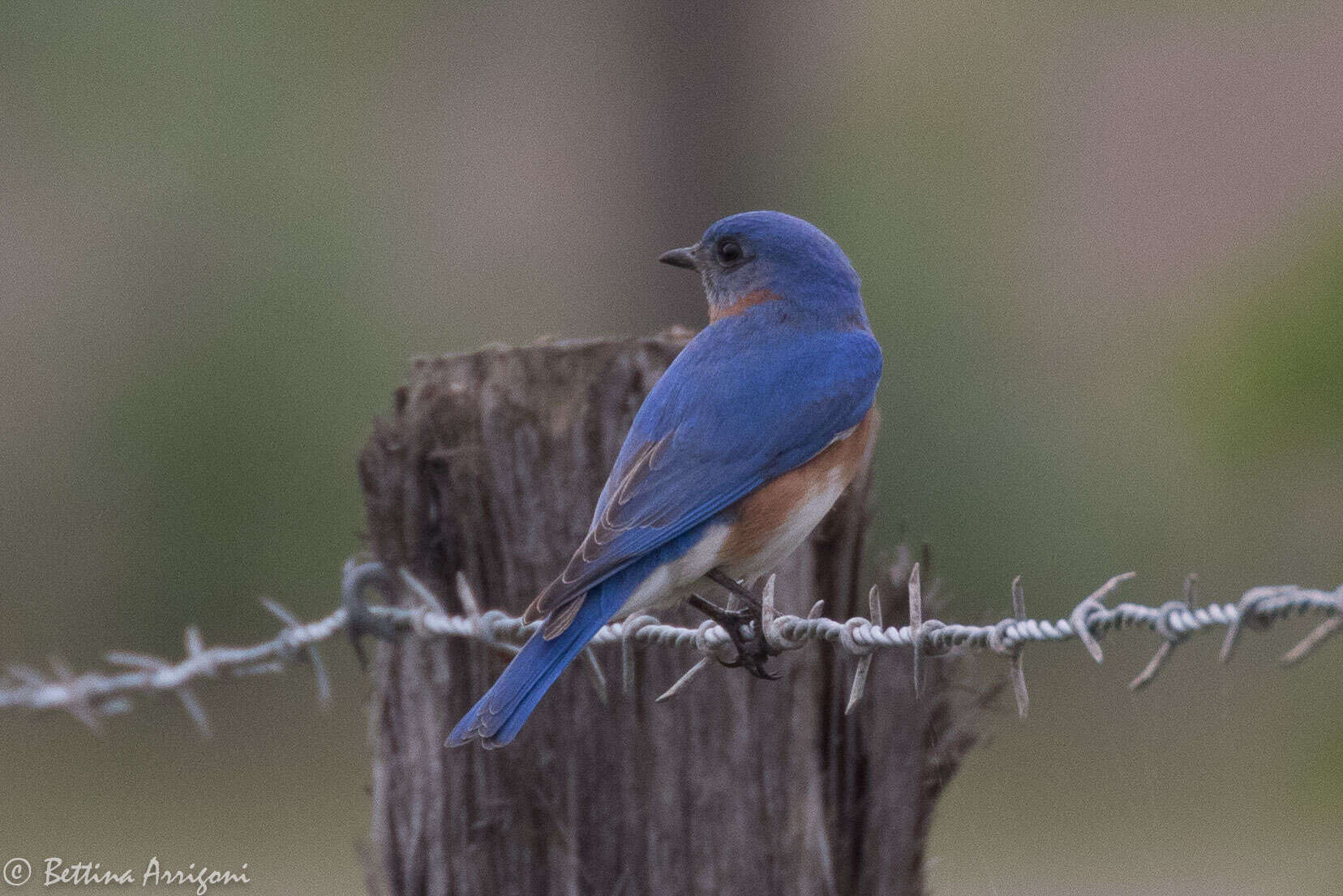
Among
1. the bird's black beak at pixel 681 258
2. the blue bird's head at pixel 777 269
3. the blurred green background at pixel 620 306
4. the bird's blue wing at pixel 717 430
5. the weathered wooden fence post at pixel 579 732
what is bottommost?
the weathered wooden fence post at pixel 579 732

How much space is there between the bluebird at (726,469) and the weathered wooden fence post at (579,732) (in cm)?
12

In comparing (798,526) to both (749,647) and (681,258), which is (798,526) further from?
(681,258)

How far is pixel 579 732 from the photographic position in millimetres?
3396

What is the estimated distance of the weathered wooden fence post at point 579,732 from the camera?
3293mm

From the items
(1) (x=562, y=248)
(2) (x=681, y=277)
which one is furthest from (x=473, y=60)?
(2) (x=681, y=277)

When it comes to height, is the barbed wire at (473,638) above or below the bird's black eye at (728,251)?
below

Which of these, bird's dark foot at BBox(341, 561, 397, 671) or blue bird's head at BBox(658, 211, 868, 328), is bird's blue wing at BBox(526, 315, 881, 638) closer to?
blue bird's head at BBox(658, 211, 868, 328)

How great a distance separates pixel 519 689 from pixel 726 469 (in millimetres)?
1029

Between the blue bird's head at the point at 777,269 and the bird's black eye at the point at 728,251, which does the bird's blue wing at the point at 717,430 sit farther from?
the bird's black eye at the point at 728,251

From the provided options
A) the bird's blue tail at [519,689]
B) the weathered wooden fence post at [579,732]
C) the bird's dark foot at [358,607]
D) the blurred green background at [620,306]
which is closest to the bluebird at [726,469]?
the bird's blue tail at [519,689]

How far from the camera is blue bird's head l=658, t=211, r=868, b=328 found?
15.4 ft

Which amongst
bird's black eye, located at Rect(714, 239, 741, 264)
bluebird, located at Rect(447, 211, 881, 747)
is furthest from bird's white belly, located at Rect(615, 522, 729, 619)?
bird's black eye, located at Rect(714, 239, 741, 264)

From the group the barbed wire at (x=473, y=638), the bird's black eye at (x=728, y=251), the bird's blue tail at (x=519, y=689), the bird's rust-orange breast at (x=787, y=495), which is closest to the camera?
the barbed wire at (x=473, y=638)

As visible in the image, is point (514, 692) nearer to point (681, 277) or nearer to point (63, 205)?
point (681, 277)
